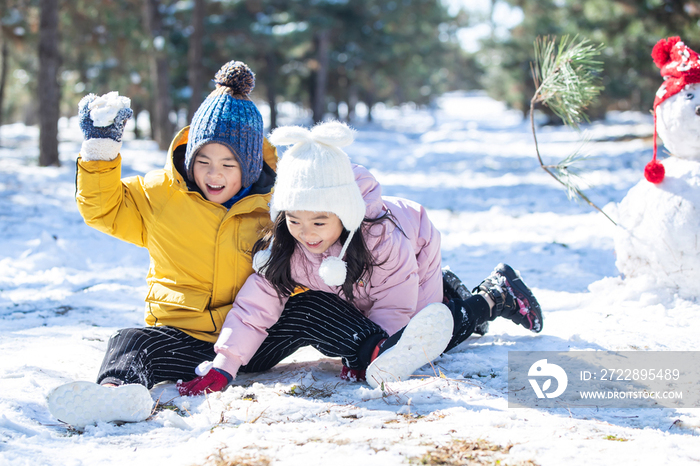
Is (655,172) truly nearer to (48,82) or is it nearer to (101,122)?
(101,122)

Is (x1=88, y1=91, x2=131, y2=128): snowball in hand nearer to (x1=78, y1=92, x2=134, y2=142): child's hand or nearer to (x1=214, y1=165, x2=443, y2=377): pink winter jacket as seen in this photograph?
(x1=78, y1=92, x2=134, y2=142): child's hand

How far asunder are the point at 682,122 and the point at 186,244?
103 inches

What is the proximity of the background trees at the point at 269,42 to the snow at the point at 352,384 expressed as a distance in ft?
21.0

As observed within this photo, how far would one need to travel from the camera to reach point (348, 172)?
2.26 metres

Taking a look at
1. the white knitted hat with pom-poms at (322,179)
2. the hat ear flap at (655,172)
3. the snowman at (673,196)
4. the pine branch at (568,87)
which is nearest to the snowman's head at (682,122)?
the snowman at (673,196)

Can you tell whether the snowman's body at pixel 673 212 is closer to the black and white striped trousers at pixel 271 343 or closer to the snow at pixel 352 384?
the snow at pixel 352 384

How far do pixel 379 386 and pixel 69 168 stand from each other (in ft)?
29.2

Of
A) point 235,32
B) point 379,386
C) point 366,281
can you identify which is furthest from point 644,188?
point 235,32

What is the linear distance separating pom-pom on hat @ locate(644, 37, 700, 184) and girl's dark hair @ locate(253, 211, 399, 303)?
66.5 inches

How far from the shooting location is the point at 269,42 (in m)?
14.1

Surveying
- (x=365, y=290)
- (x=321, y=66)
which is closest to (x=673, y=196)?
(x=365, y=290)

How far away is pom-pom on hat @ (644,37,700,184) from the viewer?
122 inches

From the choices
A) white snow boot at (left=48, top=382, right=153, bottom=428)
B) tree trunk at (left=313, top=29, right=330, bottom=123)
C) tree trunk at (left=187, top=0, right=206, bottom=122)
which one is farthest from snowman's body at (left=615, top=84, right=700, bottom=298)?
tree trunk at (left=313, top=29, right=330, bottom=123)

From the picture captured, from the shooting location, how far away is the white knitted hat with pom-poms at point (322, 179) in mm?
2184
